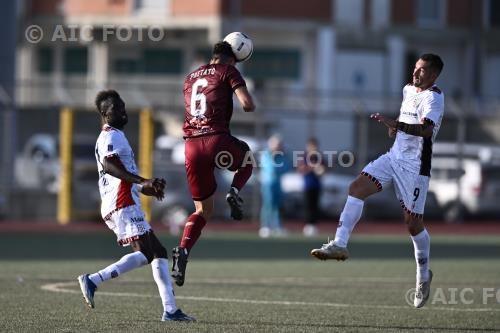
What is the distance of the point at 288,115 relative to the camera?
111ft

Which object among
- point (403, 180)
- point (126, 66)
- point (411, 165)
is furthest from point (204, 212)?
point (126, 66)

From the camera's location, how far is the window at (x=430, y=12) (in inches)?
1937

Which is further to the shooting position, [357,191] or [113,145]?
[357,191]

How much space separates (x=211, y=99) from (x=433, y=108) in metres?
2.05

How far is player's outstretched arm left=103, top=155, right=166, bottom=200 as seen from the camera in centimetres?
1030

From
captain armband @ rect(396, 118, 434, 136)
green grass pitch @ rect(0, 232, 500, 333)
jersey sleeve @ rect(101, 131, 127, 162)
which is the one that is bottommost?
green grass pitch @ rect(0, 232, 500, 333)

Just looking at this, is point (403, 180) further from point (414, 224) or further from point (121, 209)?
point (121, 209)

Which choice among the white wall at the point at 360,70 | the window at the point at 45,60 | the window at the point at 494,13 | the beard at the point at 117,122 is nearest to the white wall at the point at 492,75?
the window at the point at 494,13

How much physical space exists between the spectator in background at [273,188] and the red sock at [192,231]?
47.5 feet

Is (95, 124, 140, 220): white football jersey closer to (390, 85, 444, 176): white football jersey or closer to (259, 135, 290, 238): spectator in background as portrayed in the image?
(390, 85, 444, 176): white football jersey

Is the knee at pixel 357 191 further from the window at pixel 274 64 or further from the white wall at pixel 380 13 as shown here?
the white wall at pixel 380 13

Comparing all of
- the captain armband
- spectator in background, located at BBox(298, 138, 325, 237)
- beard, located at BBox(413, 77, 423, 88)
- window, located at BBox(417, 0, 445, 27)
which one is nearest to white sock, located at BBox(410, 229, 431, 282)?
the captain armband

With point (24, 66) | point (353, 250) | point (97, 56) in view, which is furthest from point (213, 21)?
point (353, 250)

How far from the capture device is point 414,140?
11703 mm
